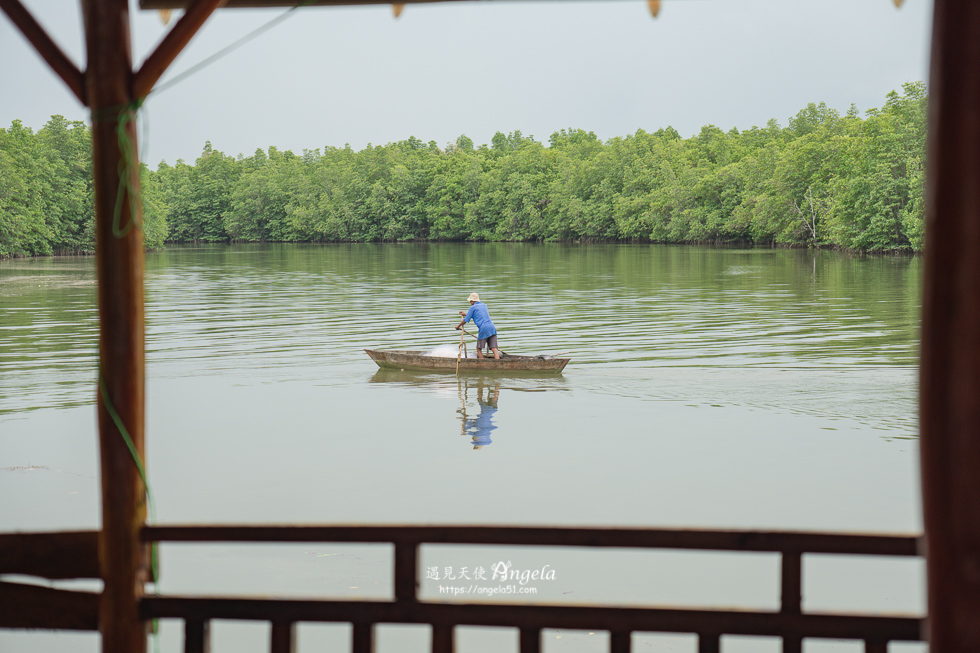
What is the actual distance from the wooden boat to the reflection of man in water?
46 centimetres

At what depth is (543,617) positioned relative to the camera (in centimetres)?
331

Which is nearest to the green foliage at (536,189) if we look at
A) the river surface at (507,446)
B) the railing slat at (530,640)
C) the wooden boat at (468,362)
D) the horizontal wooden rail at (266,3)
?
the river surface at (507,446)

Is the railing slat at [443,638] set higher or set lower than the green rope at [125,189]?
lower

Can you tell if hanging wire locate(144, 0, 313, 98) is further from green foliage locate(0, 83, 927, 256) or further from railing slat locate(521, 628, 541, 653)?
green foliage locate(0, 83, 927, 256)

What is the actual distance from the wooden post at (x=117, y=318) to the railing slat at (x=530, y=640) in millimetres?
1481

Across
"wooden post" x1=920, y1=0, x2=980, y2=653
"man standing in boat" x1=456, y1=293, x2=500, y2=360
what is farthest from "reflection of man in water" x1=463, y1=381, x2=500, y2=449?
"wooden post" x1=920, y1=0, x2=980, y2=653

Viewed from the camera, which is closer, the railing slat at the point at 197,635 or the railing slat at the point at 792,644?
the railing slat at the point at 792,644

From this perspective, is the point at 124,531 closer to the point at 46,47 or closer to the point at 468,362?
the point at 46,47

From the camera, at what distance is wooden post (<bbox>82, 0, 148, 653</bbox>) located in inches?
139

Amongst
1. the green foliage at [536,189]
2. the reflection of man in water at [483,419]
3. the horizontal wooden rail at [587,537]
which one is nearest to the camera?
the horizontal wooden rail at [587,537]

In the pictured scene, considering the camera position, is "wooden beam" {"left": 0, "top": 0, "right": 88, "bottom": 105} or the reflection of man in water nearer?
"wooden beam" {"left": 0, "top": 0, "right": 88, "bottom": 105}

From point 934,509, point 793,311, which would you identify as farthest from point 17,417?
point 793,311

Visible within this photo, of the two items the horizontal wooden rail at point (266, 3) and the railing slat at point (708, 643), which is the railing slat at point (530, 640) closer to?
the railing slat at point (708, 643)

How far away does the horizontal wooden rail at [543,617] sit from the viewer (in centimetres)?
317
